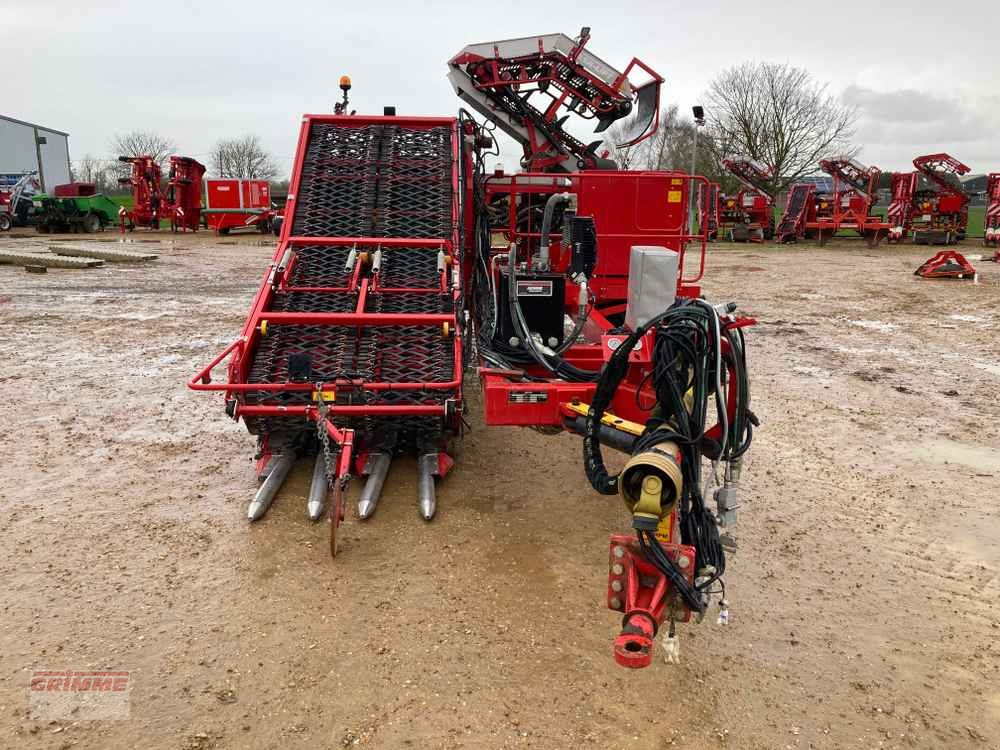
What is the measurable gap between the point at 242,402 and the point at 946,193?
25.9m

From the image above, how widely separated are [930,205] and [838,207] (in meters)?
3.00

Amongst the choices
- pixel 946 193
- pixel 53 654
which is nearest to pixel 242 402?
pixel 53 654

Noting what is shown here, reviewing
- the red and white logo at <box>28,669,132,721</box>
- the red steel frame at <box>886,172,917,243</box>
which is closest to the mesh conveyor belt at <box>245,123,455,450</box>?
the red and white logo at <box>28,669,132,721</box>

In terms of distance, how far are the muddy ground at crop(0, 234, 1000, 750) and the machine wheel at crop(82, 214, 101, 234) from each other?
24828 millimetres

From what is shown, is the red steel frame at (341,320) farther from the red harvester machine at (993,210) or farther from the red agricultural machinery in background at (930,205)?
the red agricultural machinery in background at (930,205)

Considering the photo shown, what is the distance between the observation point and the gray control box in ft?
13.4

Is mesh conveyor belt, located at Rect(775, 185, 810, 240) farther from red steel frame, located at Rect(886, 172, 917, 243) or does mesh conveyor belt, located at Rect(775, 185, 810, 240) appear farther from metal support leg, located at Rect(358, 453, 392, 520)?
metal support leg, located at Rect(358, 453, 392, 520)

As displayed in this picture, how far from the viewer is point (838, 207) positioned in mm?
24375

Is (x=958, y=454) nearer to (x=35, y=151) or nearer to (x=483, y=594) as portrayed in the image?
(x=483, y=594)

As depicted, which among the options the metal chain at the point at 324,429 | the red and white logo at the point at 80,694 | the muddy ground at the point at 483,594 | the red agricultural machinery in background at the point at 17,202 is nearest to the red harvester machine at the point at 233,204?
the red agricultural machinery in background at the point at 17,202

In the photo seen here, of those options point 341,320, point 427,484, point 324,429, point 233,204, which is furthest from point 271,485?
point 233,204

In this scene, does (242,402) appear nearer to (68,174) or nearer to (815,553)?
(815,553)

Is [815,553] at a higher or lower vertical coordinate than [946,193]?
lower

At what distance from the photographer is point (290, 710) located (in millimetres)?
2646
